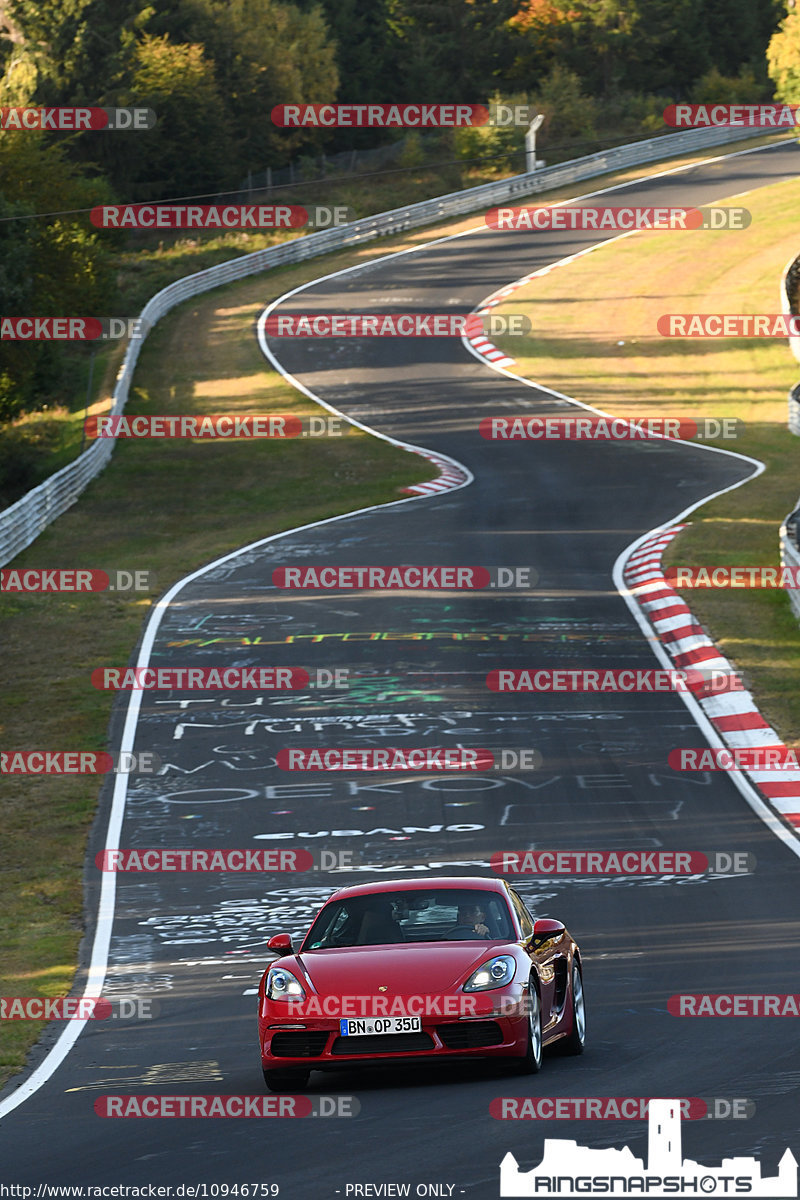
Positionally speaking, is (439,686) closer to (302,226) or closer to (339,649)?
(339,649)

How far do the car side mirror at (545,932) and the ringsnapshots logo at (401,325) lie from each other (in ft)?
152

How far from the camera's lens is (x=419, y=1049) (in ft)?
30.9

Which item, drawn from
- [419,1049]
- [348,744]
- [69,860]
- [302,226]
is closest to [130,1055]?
[419,1049]

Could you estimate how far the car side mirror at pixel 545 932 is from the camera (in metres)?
10.5
